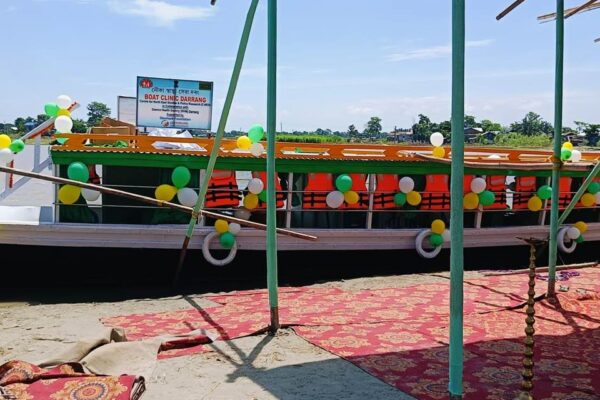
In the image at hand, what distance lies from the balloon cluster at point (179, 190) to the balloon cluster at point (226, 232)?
0.47m

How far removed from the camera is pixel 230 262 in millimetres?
8938

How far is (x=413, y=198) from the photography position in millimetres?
9703

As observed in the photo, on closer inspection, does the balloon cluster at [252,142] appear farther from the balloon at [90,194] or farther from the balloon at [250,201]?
the balloon at [90,194]

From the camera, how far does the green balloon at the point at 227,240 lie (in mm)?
8703

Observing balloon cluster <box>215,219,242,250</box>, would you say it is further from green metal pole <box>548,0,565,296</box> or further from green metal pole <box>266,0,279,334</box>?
green metal pole <box>548,0,565,296</box>

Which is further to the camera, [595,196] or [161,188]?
[595,196]

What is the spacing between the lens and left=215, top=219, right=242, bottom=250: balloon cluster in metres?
8.71

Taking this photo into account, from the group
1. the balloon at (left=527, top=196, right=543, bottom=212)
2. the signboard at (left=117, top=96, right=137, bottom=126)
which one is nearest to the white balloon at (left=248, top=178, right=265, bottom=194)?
the signboard at (left=117, top=96, right=137, bottom=126)

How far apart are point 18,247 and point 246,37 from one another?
14.3 ft

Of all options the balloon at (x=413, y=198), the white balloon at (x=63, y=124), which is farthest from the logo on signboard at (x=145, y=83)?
the balloon at (x=413, y=198)

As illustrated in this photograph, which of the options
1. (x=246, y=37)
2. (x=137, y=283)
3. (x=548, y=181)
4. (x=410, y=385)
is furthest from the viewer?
(x=548, y=181)

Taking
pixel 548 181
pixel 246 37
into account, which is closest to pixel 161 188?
pixel 246 37

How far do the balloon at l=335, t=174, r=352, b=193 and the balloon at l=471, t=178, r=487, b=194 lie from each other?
2066 mm

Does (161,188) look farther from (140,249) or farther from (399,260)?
(399,260)
